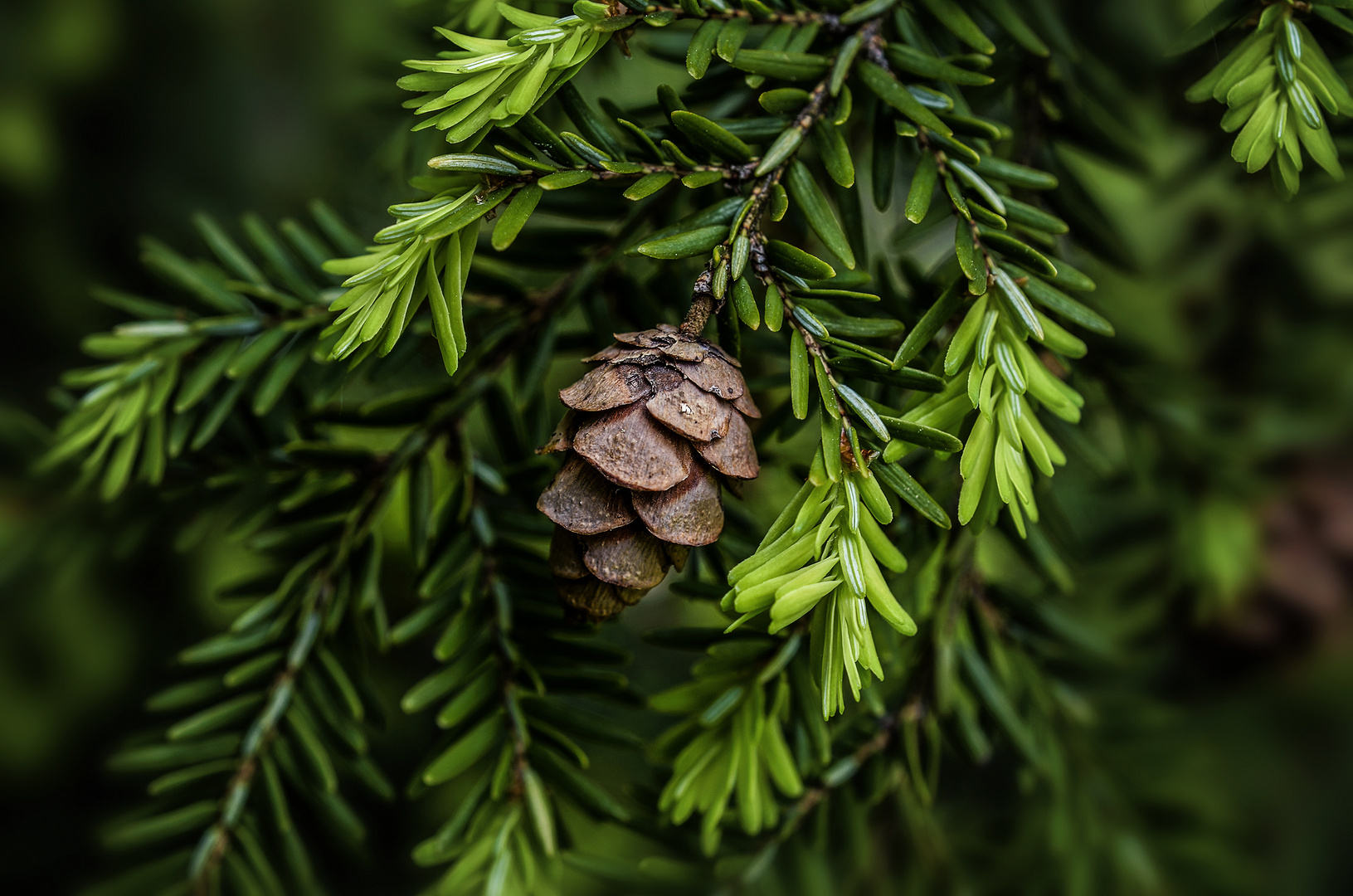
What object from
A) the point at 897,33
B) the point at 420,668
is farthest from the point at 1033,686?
the point at 420,668

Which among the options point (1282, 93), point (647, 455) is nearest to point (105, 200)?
point (647, 455)

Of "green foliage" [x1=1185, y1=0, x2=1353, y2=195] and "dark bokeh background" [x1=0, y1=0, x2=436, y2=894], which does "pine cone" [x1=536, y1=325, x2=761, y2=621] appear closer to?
"green foliage" [x1=1185, y1=0, x2=1353, y2=195]

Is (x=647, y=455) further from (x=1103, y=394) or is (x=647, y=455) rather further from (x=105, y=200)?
(x=105, y=200)

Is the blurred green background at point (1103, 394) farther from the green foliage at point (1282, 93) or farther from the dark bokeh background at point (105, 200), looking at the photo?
the green foliage at point (1282, 93)

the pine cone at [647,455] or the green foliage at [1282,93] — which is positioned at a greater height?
the pine cone at [647,455]

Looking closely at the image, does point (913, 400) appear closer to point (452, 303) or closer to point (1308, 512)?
Answer: point (452, 303)

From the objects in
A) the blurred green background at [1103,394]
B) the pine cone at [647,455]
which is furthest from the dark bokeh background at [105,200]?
the pine cone at [647,455]
